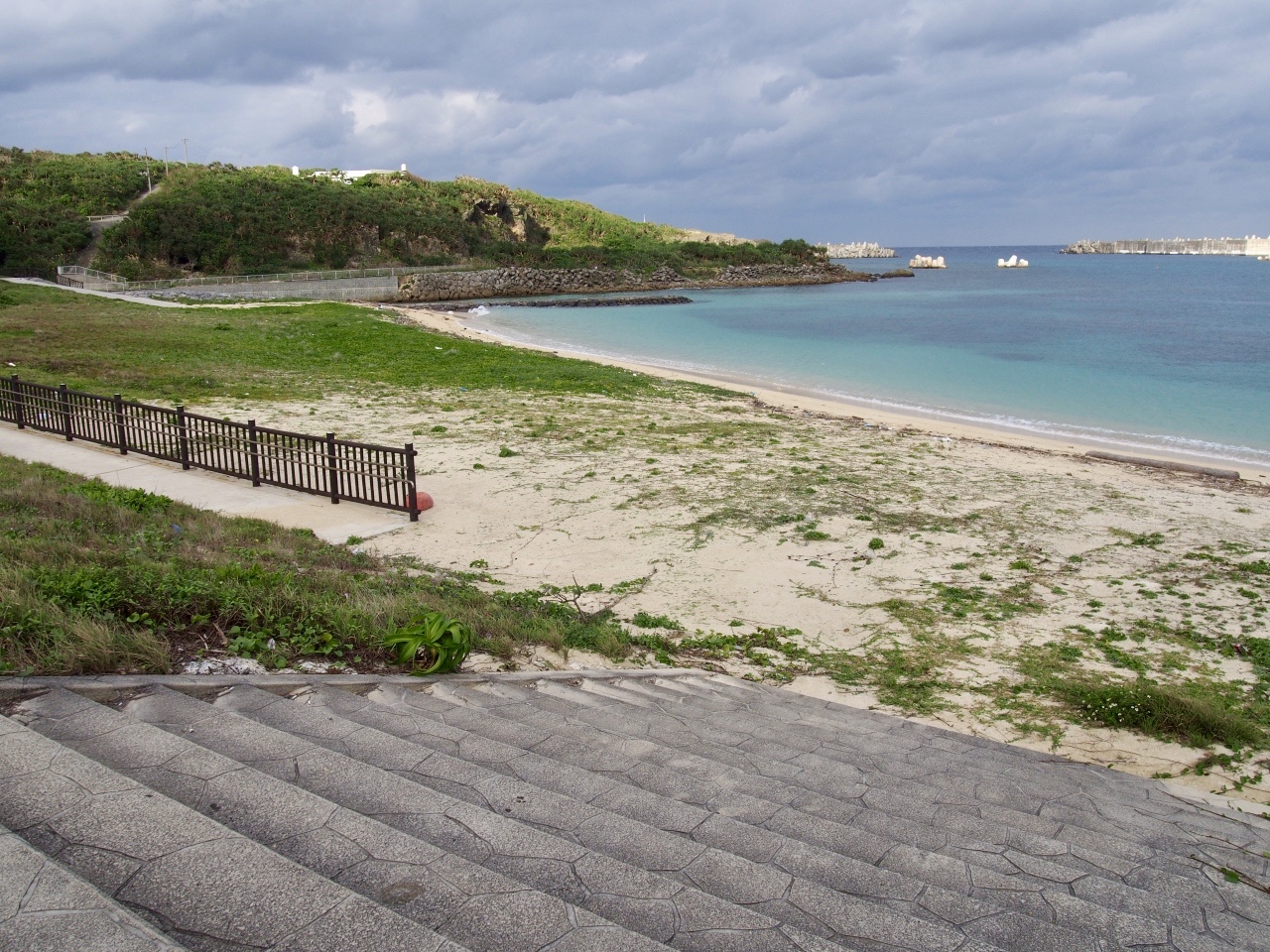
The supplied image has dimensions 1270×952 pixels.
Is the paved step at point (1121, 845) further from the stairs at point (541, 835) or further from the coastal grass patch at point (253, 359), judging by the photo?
the coastal grass patch at point (253, 359)

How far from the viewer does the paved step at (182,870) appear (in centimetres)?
234

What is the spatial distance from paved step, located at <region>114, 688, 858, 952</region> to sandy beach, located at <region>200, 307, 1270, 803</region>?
8.51ft

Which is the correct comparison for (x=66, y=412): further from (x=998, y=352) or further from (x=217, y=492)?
(x=998, y=352)

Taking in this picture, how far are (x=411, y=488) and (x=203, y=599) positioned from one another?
576 cm

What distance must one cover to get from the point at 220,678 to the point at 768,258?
117 m

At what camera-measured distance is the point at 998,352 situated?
43906mm

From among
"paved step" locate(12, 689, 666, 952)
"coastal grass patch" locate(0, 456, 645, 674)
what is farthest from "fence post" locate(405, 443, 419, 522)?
"paved step" locate(12, 689, 666, 952)

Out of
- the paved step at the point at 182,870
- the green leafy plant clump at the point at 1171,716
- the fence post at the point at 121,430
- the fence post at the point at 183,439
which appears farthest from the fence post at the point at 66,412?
the green leafy plant clump at the point at 1171,716

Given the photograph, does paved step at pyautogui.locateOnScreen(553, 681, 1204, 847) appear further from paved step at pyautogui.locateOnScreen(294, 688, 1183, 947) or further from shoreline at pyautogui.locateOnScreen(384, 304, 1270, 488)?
shoreline at pyautogui.locateOnScreen(384, 304, 1270, 488)

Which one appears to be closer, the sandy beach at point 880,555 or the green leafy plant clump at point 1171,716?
the green leafy plant clump at point 1171,716

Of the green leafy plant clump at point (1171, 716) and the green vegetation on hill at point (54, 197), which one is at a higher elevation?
the green vegetation on hill at point (54, 197)

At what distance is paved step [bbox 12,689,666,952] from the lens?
8.21 feet

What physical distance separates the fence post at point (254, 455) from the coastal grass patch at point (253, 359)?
8.16 m

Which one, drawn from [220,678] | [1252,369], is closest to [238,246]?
[1252,369]
